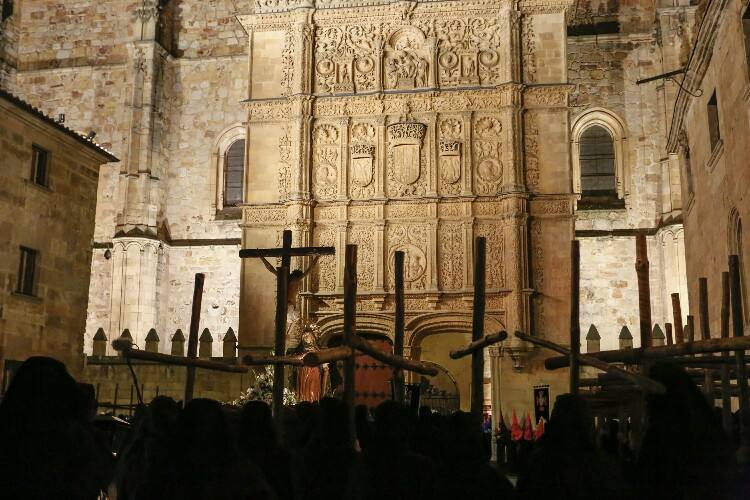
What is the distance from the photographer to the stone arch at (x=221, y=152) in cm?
2839

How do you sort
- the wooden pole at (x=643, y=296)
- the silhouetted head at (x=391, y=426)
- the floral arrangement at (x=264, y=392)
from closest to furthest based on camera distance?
1. the silhouetted head at (x=391, y=426)
2. the wooden pole at (x=643, y=296)
3. the floral arrangement at (x=264, y=392)

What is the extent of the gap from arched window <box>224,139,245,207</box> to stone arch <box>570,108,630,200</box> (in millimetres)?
10927

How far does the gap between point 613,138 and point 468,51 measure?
24.1ft

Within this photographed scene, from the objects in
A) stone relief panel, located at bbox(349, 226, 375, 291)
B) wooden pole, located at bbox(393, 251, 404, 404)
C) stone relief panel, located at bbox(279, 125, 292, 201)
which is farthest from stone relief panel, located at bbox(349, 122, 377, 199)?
wooden pole, located at bbox(393, 251, 404, 404)

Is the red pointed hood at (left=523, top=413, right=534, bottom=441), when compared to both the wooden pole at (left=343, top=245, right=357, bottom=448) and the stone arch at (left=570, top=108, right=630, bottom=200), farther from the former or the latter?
the stone arch at (left=570, top=108, right=630, bottom=200)

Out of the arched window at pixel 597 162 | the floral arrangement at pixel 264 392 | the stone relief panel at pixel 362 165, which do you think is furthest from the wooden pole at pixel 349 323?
the arched window at pixel 597 162

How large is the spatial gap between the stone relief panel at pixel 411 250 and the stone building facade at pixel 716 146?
6.44m

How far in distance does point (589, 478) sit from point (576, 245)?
6521 mm

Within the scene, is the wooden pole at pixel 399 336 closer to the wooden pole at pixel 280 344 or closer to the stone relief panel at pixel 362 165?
the wooden pole at pixel 280 344

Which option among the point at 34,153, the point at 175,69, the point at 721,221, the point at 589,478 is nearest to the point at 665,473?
the point at 589,478

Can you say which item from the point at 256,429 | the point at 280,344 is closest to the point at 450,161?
the point at 280,344

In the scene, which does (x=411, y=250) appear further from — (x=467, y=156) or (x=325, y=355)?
(x=325, y=355)

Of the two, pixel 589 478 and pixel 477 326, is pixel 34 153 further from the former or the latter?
pixel 589 478

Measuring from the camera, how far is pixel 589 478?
4668 millimetres
